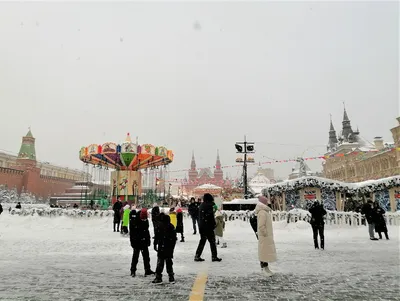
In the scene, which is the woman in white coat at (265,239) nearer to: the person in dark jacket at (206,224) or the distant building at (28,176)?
the person in dark jacket at (206,224)

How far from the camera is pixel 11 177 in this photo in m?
64.3

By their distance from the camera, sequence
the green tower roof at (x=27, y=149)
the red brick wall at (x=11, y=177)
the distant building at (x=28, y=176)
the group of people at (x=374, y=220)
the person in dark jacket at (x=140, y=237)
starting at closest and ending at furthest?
the person in dark jacket at (x=140, y=237) < the group of people at (x=374, y=220) < the red brick wall at (x=11, y=177) < the distant building at (x=28, y=176) < the green tower roof at (x=27, y=149)

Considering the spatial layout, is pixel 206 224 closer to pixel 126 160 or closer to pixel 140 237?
pixel 140 237

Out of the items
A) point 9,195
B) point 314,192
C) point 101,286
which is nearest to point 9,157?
point 9,195

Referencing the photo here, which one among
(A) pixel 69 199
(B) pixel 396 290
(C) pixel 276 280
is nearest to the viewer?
(B) pixel 396 290

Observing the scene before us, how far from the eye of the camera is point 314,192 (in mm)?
20656

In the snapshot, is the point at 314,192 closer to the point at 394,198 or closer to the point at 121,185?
the point at 394,198

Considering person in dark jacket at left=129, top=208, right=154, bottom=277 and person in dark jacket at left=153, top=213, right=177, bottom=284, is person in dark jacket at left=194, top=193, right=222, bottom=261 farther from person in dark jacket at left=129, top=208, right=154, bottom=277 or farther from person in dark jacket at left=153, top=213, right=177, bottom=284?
person in dark jacket at left=153, top=213, right=177, bottom=284

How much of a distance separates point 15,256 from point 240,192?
32.8 m

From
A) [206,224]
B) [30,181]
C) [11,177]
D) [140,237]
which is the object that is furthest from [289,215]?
[30,181]

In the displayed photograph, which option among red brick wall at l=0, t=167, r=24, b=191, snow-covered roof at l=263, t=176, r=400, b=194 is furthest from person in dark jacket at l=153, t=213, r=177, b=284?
red brick wall at l=0, t=167, r=24, b=191

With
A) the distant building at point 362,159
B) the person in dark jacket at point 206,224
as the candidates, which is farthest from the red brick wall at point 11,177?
the person in dark jacket at point 206,224

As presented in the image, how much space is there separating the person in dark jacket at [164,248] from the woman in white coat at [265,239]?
1691mm

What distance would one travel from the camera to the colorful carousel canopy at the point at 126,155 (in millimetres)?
26703
